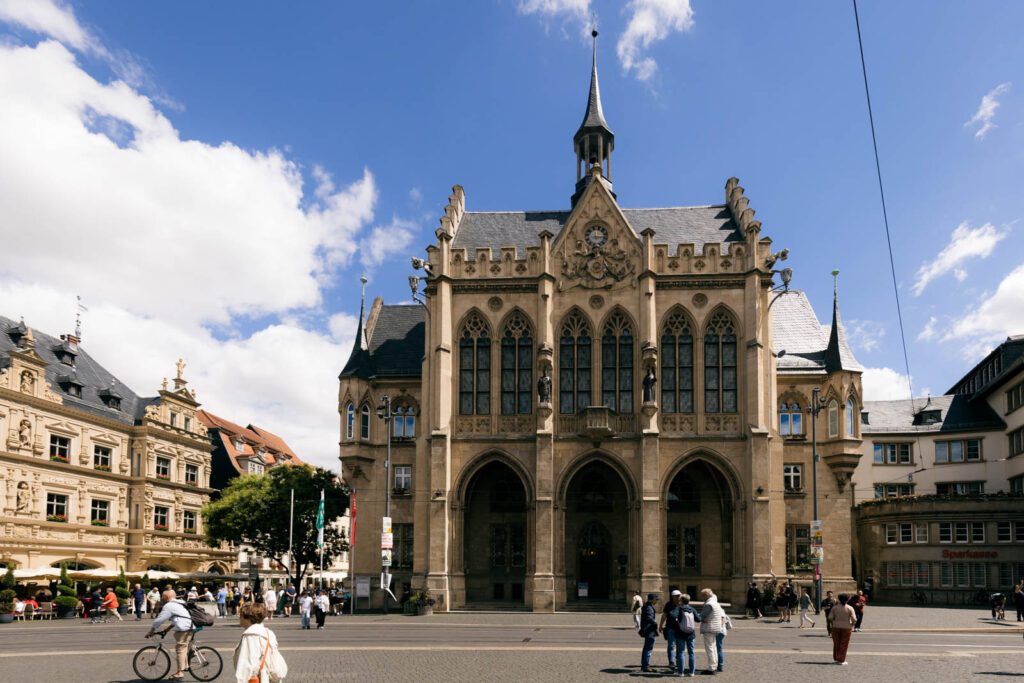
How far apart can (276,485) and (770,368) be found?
33.4 m

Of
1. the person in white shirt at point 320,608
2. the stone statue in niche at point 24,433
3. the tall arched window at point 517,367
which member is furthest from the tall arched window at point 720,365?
the stone statue in niche at point 24,433

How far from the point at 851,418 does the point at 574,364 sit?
1536 cm

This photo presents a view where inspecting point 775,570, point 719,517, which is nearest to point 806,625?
point 775,570

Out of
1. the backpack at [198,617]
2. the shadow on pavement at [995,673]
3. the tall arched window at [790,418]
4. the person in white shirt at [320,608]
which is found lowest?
the person in white shirt at [320,608]

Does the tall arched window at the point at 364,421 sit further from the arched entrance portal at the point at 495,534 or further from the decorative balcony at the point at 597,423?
the decorative balcony at the point at 597,423

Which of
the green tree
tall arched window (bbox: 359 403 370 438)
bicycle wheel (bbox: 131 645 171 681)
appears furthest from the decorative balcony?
bicycle wheel (bbox: 131 645 171 681)

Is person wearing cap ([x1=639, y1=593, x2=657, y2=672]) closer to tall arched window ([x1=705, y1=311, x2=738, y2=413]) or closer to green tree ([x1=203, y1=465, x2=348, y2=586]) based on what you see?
tall arched window ([x1=705, y1=311, x2=738, y2=413])

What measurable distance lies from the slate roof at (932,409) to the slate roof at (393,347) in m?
32.9

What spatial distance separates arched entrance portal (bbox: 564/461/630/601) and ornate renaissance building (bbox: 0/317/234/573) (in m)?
30.2

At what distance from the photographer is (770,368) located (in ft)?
154

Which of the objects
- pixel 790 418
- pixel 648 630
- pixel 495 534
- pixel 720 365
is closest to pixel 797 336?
pixel 790 418

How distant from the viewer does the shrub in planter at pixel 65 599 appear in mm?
43938

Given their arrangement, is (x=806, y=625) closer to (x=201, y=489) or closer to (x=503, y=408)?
(x=503, y=408)

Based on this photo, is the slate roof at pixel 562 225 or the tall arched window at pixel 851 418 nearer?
the tall arched window at pixel 851 418
